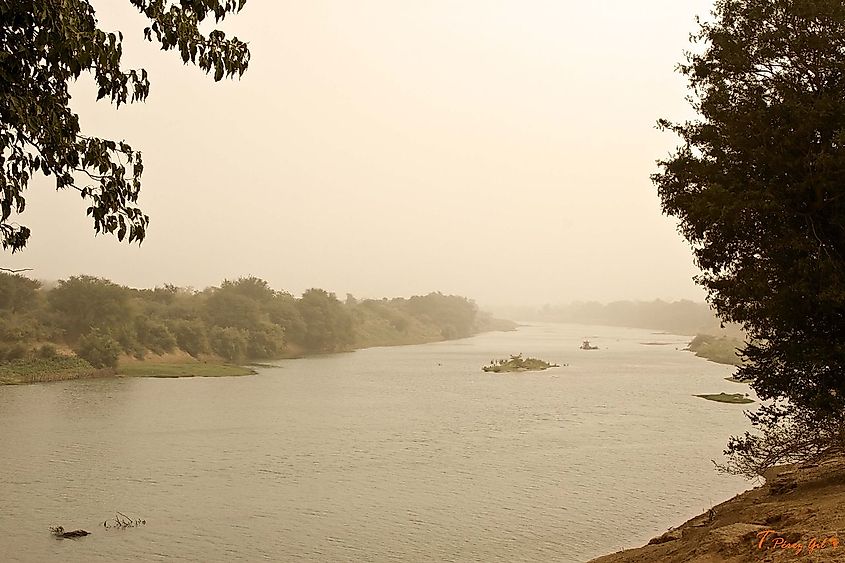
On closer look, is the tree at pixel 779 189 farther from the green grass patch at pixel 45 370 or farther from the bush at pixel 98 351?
the bush at pixel 98 351

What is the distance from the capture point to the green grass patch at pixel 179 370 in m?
67.9

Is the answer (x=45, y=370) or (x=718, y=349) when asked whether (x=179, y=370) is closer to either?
(x=45, y=370)

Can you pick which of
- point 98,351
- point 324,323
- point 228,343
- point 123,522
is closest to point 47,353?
point 98,351

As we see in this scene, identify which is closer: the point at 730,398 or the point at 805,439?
the point at 805,439

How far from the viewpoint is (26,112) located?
732 centimetres

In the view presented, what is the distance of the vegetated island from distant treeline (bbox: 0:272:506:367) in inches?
4.5

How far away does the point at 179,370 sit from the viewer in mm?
71750

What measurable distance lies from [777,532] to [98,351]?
67.4 metres

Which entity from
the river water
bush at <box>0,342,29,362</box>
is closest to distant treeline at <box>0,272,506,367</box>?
bush at <box>0,342,29,362</box>

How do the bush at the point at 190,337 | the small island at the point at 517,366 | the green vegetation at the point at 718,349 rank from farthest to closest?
the green vegetation at the point at 718,349, the bush at the point at 190,337, the small island at the point at 517,366

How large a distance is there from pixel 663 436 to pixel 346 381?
33.9m

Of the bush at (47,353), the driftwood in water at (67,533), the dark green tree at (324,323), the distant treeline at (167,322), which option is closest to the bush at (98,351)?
the distant treeline at (167,322)

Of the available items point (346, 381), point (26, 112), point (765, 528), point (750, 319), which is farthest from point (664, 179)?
point (346, 381)

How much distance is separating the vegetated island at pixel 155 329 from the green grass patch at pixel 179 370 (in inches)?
3.7
